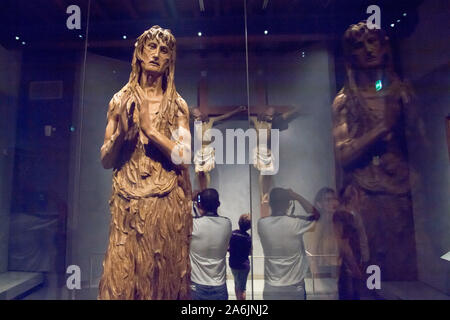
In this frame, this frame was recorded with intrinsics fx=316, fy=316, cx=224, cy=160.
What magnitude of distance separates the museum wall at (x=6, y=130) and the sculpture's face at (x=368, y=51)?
1.98 m

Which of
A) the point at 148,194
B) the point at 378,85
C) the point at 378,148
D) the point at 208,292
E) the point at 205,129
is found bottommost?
the point at 208,292

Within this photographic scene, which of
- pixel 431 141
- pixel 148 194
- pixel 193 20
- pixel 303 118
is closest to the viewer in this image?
pixel 148 194

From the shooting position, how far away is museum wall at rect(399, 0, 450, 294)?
62.7 inches

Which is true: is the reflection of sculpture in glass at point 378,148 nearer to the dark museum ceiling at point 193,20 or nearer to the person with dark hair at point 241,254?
the dark museum ceiling at point 193,20

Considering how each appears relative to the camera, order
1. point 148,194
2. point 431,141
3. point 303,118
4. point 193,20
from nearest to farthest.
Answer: point 148,194
point 431,141
point 303,118
point 193,20

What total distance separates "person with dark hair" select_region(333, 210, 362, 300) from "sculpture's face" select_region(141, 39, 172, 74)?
1.20 metres

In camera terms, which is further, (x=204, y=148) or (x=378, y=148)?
(x=204, y=148)

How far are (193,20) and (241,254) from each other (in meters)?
1.35

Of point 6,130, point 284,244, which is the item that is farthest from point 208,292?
point 6,130

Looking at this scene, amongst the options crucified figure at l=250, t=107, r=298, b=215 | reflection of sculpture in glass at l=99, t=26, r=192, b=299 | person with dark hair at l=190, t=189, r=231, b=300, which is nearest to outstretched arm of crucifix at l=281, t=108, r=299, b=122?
crucified figure at l=250, t=107, r=298, b=215

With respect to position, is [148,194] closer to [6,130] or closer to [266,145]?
[266,145]

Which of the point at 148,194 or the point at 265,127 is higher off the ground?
the point at 265,127

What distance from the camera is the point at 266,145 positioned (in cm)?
171
